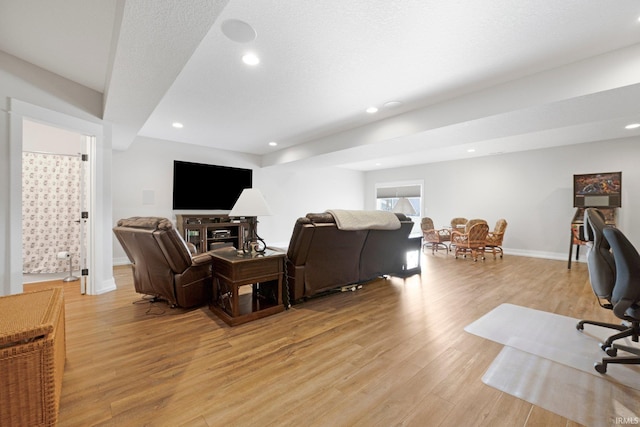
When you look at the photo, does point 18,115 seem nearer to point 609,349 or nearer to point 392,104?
point 392,104

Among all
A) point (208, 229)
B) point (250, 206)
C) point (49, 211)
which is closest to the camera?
point (250, 206)

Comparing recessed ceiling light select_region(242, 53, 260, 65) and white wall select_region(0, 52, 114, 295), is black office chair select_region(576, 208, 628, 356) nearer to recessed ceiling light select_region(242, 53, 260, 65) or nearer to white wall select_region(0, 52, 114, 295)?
recessed ceiling light select_region(242, 53, 260, 65)

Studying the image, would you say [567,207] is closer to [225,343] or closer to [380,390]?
[380,390]

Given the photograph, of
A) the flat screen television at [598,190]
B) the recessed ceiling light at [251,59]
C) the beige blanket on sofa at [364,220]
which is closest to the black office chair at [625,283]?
the beige blanket on sofa at [364,220]

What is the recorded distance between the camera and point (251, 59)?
8.36 feet

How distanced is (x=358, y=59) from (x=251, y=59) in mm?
1056

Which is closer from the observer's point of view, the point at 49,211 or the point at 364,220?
the point at 364,220

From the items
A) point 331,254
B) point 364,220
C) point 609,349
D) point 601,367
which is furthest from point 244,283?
point 609,349

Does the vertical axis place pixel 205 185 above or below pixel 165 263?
above

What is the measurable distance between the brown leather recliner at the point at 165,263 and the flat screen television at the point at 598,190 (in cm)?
719

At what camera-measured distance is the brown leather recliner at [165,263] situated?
255cm

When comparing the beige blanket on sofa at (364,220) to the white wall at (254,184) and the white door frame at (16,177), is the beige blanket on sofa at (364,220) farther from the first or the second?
the white wall at (254,184)

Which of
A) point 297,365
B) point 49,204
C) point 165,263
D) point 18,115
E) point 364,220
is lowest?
point 297,365

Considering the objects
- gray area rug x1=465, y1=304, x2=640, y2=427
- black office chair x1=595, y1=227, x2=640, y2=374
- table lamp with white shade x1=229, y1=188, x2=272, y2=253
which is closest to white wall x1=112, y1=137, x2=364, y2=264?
table lamp with white shade x1=229, y1=188, x2=272, y2=253
